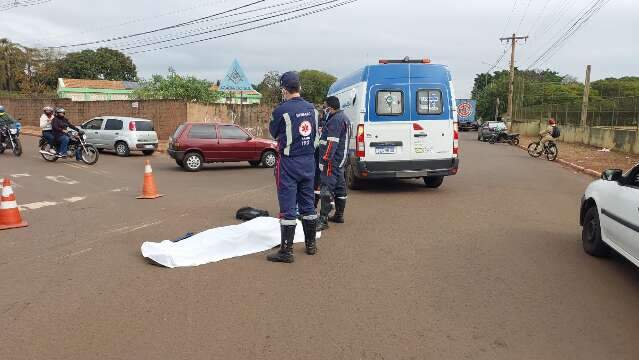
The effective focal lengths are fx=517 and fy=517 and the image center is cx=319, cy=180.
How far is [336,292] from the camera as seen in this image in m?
4.62

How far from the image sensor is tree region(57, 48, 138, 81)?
267 feet

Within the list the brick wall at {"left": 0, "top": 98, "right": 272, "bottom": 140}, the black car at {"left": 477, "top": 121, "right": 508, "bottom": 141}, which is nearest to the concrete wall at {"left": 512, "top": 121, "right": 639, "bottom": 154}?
the black car at {"left": 477, "top": 121, "right": 508, "bottom": 141}

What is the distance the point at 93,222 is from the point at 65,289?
3.24m

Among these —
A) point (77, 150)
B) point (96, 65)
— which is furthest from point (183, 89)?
point (96, 65)

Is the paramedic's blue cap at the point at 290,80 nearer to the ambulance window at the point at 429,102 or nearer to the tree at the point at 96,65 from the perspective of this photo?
the ambulance window at the point at 429,102

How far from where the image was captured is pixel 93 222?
7.67 meters

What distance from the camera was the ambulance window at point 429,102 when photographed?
33.6ft

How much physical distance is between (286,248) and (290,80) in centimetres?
179

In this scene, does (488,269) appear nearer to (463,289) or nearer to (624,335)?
(463,289)

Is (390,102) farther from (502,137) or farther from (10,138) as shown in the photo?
(502,137)

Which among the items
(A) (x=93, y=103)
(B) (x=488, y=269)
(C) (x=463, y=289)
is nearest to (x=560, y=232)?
(B) (x=488, y=269)

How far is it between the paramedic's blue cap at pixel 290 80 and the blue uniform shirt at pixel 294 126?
141 mm

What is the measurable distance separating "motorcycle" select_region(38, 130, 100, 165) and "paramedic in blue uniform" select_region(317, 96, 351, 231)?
11.4m

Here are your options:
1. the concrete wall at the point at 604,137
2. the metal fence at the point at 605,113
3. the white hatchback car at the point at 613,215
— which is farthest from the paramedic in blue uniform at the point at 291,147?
the metal fence at the point at 605,113
